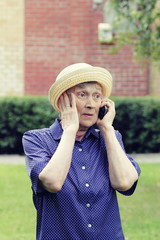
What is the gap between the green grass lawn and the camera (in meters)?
5.86

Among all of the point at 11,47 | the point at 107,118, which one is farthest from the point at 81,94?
the point at 11,47

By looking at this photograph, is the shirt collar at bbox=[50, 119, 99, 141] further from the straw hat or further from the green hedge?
the green hedge

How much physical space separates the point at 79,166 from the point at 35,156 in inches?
9.7

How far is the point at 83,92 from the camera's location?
9.51 ft

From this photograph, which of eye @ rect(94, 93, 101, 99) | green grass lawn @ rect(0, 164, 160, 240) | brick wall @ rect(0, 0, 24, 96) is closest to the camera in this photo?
eye @ rect(94, 93, 101, 99)

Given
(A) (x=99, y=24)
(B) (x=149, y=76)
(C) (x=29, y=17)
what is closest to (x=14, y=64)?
(C) (x=29, y=17)

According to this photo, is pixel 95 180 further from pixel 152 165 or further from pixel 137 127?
pixel 137 127

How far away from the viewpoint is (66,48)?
1307cm

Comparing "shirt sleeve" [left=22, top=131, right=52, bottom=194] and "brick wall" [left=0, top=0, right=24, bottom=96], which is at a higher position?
"shirt sleeve" [left=22, top=131, right=52, bottom=194]

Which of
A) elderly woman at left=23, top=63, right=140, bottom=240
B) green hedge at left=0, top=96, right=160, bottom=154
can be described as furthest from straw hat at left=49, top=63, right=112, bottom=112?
green hedge at left=0, top=96, right=160, bottom=154

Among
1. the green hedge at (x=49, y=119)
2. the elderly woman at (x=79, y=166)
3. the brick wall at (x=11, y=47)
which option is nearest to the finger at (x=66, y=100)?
the elderly woman at (x=79, y=166)

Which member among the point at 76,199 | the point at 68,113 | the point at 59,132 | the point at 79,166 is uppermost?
the point at 68,113

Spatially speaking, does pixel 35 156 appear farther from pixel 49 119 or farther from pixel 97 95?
pixel 49 119

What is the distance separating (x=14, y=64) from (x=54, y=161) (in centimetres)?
1118
